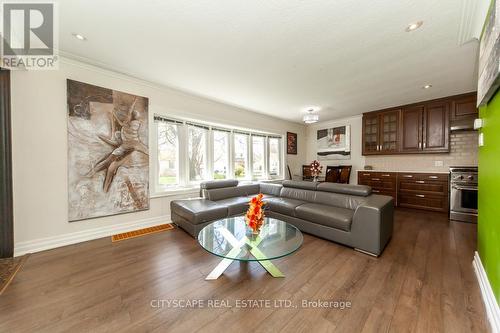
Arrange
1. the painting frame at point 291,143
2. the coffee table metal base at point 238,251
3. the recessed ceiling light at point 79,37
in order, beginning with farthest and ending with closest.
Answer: the painting frame at point 291,143 < the recessed ceiling light at point 79,37 < the coffee table metal base at point 238,251

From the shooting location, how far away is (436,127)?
162 inches

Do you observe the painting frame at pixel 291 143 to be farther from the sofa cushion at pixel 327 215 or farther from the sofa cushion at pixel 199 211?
the sofa cushion at pixel 199 211

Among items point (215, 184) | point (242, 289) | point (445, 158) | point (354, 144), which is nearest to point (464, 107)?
point (445, 158)

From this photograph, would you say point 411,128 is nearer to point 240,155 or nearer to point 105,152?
point 240,155

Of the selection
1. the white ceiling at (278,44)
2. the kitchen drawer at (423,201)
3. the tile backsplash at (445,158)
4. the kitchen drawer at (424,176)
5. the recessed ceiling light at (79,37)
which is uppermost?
the recessed ceiling light at (79,37)

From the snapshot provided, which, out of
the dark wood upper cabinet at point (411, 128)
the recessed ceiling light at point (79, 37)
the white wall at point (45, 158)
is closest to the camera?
the recessed ceiling light at point (79, 37)

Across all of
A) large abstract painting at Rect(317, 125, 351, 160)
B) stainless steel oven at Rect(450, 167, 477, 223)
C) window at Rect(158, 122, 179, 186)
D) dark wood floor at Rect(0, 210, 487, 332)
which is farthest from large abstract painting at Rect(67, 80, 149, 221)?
stainless steel oven at Rect(450, 167, 477, 223)

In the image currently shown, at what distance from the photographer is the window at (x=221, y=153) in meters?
4.47

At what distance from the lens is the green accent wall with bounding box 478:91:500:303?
1.41 metres

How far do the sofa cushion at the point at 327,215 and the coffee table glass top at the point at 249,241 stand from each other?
2.17 feet

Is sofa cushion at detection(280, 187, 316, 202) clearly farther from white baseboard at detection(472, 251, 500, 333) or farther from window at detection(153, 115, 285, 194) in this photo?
white baseboard at detection(472, 251, 500, 333)

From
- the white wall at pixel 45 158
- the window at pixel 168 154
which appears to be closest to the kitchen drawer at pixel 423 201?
the window at pixel 168 154

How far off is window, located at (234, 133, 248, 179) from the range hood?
4511mm

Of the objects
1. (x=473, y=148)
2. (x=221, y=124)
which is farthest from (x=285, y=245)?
(x=473, y=148)
